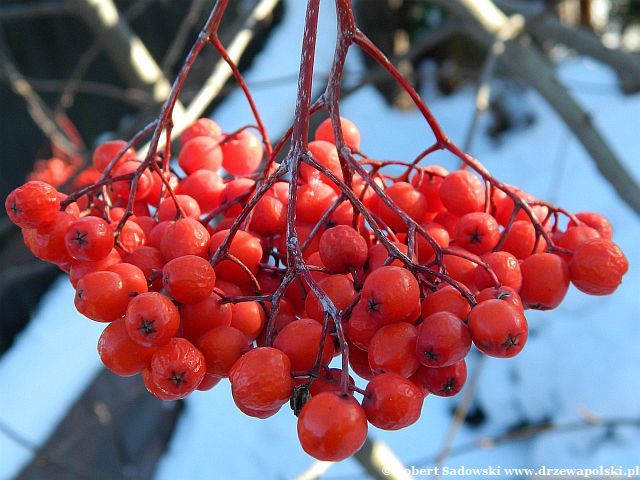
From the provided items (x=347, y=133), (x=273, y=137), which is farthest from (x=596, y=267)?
(x=273, y=137)

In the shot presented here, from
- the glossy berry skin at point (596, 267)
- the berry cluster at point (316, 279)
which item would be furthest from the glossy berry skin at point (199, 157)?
the glossy berry skin at point (596, 267)

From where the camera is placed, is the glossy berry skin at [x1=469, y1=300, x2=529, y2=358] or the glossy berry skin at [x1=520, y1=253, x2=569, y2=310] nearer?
the glossy berry skin at [x1=469, y1=300, x2=529, y2=358]

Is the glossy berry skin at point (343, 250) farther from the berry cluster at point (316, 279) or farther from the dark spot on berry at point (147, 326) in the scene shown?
the dark spot on berry at point (147, 326)

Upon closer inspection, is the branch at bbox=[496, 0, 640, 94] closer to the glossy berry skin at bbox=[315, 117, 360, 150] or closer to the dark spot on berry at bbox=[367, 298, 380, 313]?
the glossy berry skin at bbox=[315, 117, 360, 150]

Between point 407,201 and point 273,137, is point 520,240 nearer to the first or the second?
point 407,201

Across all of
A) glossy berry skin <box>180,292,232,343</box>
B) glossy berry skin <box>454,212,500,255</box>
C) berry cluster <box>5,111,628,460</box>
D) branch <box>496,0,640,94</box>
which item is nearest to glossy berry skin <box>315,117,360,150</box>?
berry cluster <box>5,111,628,460</box>
